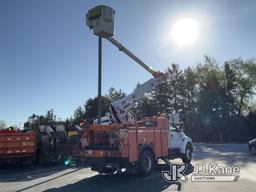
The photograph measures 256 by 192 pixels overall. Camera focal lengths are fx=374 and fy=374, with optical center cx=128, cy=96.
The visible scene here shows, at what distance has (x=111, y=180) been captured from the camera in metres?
13.0

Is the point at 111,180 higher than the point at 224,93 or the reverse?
the reverse

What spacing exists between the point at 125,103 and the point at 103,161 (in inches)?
135

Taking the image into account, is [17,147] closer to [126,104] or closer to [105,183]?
[126,104]

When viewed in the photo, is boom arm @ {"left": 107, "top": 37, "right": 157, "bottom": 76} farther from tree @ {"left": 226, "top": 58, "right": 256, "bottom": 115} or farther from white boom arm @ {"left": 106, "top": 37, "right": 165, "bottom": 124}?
tree @ {"left": 226, "top": 58, "right": 256, "bottom": 115}

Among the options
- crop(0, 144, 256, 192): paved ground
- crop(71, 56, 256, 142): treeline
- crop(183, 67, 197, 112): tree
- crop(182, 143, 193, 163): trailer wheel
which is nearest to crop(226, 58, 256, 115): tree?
crop(71, 56, 256, 142): treeline

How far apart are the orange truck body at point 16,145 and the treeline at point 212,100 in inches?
1072

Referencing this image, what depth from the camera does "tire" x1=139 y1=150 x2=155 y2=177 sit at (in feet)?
44.2

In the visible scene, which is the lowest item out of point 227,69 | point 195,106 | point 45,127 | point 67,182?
point 67,182

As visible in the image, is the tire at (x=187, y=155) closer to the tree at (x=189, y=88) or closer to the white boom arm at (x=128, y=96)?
the white boom arm at (x=128, y=96)

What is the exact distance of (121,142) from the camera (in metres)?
13.0

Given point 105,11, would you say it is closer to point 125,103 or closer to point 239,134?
point 125,103

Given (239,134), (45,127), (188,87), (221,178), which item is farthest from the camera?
(188,87)

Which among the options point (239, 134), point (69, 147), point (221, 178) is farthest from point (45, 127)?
point (239, 134)

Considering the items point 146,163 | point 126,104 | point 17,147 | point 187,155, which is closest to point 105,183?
point 146,163
